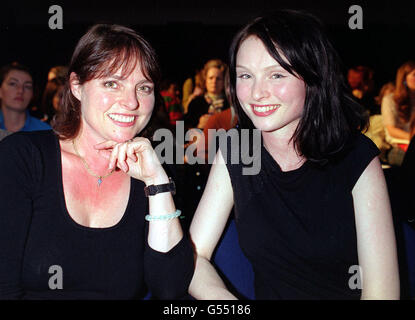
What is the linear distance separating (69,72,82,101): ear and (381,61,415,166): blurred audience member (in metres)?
3.49

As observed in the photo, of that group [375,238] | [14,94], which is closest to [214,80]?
[14,94]

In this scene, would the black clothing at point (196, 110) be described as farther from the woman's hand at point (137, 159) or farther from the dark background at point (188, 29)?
the woman's hand at point (137, 159)

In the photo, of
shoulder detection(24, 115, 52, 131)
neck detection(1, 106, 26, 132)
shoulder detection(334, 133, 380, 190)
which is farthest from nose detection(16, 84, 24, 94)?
shoulder detection(334, 133, 380, 190)

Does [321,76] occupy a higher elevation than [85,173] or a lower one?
higher

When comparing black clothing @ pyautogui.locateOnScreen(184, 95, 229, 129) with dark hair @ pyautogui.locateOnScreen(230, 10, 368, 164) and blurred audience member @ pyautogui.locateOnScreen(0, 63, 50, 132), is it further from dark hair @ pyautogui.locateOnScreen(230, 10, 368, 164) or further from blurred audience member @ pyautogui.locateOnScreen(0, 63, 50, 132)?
dark hair @ pyautogui.locateOnScreen(230, 10, 368, 164)

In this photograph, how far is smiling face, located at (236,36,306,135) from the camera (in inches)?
51.2

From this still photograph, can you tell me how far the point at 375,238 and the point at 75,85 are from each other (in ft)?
3.84

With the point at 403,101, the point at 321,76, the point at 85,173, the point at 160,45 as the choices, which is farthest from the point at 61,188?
the point at 160,45

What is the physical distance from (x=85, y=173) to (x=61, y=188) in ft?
0.47

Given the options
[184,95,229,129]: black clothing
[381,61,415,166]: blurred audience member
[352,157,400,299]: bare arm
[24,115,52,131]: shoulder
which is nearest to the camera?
[352,157,400,299]: bare arm

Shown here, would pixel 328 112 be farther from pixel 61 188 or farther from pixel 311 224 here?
pixel 61 188

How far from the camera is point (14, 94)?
11.1 feet

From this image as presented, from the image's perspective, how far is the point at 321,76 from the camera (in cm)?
136
